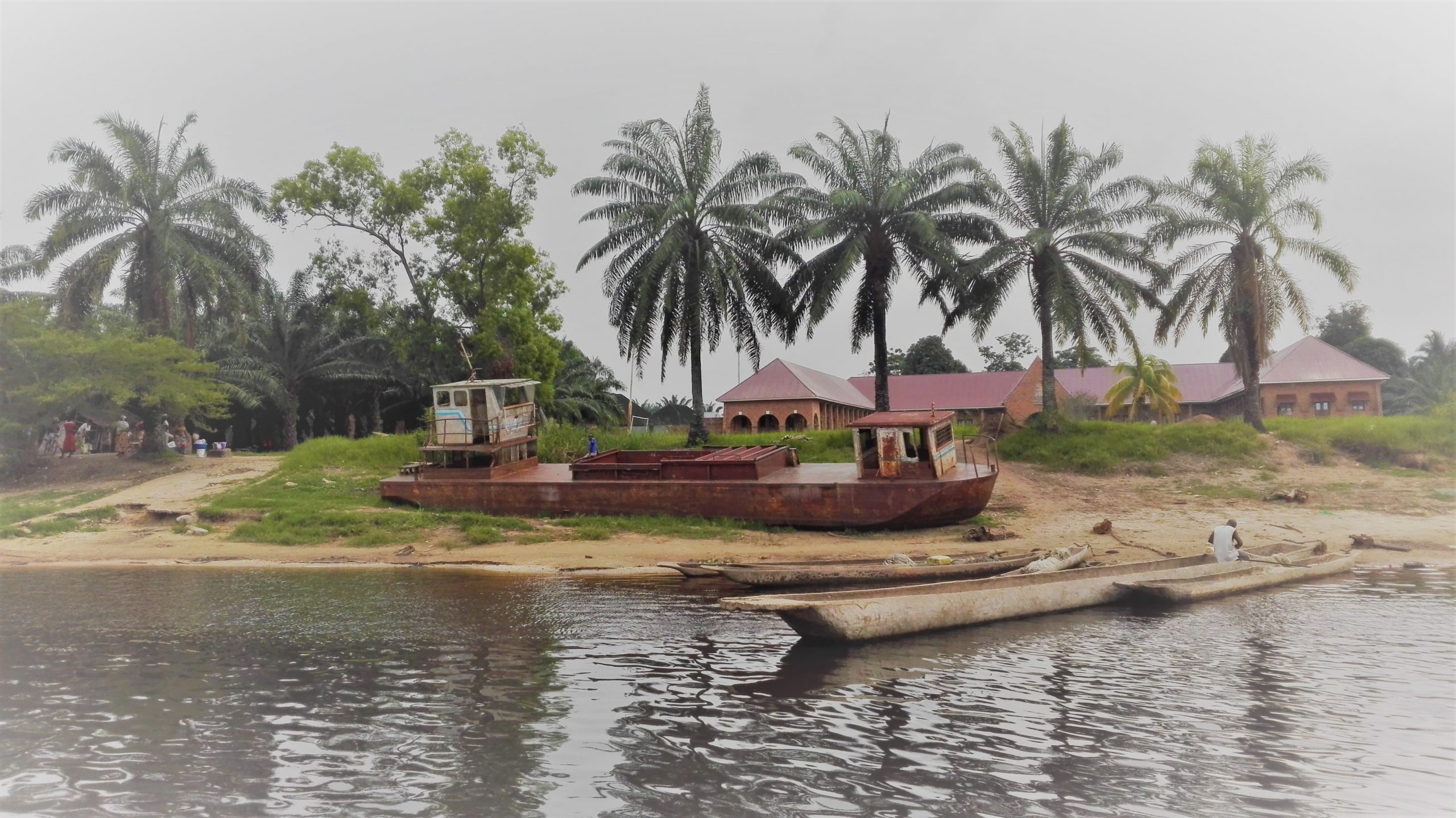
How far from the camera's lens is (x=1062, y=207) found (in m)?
28.9

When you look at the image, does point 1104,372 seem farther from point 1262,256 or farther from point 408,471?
point 408,471

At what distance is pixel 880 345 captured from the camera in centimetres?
3103

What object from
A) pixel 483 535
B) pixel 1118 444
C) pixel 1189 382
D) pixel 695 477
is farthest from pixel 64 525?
pixel 1189 382

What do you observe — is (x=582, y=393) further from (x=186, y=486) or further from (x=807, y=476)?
(x=807, y=476)

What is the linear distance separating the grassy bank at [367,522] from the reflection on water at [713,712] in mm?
6853

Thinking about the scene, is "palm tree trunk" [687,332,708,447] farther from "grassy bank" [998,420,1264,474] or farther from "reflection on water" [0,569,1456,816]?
"reflection on water" [0,569,1456,816]

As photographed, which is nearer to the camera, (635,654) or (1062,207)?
(635,654)

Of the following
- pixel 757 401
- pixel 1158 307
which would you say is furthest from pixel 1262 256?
pixel 757 401

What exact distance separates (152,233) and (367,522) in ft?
54.1

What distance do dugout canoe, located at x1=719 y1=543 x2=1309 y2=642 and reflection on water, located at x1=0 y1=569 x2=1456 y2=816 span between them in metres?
0.31

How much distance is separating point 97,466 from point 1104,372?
54475 mm

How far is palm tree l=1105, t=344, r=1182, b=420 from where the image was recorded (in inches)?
1871

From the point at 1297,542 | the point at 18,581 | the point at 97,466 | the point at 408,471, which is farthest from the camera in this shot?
the point at 97,466

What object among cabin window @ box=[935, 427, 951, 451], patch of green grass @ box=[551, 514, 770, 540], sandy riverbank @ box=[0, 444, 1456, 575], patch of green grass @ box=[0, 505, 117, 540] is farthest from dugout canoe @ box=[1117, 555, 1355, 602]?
patch of green grass @ box=[0, 505, 117, 540]
